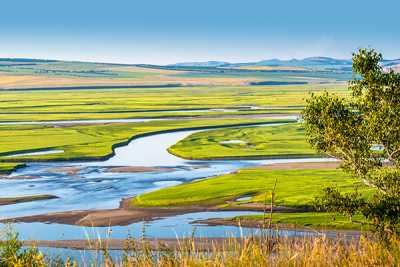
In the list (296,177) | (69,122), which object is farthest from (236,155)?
(69,122)

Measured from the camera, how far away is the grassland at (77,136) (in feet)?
292

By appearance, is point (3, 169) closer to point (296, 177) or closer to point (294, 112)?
point (296, 177)

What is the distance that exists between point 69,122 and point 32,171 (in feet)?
206

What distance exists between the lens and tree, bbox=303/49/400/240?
22.5 meters

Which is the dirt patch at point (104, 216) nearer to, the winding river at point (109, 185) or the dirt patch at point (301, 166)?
the winding river at point (109, 185)

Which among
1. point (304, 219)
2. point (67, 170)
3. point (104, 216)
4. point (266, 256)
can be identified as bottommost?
point (67, 170)

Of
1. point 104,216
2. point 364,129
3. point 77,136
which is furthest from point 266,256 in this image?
point 77,136

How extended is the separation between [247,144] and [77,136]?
26924mm

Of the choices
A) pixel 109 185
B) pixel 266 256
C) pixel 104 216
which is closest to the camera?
pixel 266 256

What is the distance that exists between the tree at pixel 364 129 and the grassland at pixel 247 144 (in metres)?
60.6

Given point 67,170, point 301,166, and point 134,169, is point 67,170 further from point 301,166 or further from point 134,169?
point 301,166

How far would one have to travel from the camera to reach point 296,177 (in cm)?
6744

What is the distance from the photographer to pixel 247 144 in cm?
9856

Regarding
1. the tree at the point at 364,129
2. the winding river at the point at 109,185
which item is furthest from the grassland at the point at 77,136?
the tree at the point at 364,129
